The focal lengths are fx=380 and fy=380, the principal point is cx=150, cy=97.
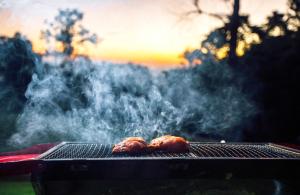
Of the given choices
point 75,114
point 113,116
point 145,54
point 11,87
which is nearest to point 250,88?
point 145,54

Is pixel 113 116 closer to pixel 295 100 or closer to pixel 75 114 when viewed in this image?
pixel 75 114

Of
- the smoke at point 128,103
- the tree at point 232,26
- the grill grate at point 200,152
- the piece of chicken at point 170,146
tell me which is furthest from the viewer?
the tree at point 232,26

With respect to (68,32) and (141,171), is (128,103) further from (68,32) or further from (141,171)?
(141,171)

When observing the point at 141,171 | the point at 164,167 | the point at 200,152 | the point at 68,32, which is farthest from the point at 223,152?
the point at 68,32

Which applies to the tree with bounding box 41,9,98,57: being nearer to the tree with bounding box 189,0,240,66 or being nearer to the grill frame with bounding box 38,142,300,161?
the tree with bounding box 189,0,240,66

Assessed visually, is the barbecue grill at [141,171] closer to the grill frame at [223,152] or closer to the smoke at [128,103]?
the grill frame at [223,152]

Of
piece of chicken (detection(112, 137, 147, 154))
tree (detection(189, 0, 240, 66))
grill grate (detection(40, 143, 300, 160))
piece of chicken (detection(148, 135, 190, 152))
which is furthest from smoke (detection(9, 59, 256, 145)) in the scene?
piece of chicken (detection(112, 137, 147, 154))

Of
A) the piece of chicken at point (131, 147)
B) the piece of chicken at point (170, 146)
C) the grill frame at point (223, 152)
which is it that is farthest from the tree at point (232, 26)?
the piece of chicken at point (131, 147)
